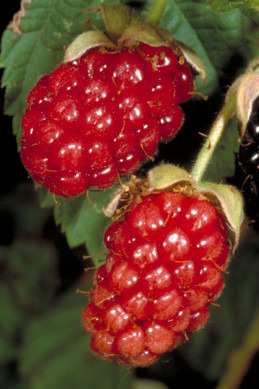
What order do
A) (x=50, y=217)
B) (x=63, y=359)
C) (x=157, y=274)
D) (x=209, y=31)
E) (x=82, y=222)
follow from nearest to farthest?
(x=157, y=274), (x=209, y=31), (x=82, y=222), (x=50, y=217), (x=63, y=359)

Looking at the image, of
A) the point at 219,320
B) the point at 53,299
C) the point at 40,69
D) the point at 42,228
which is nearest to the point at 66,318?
the point at 53,299

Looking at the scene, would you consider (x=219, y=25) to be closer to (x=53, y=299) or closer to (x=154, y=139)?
(x=154, y=139)

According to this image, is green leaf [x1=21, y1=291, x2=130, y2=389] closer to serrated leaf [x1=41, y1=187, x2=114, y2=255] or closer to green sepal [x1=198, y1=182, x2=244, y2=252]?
serrated leaf [x1=41, y1=187, x2=114, y2=255]

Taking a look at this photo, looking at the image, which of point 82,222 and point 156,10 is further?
point 82,222

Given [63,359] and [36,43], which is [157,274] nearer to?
[36,43]

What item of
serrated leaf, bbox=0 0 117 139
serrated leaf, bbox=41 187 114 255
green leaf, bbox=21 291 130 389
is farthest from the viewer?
green leaf, bbox=21 291 130 389

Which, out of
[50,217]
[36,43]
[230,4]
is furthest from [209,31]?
[50,217]

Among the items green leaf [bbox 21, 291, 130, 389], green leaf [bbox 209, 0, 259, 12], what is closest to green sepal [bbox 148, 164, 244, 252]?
green leaf [bbox 209, 0, 259, 12]

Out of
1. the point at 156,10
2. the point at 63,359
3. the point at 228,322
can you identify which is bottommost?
the point at 63,359
